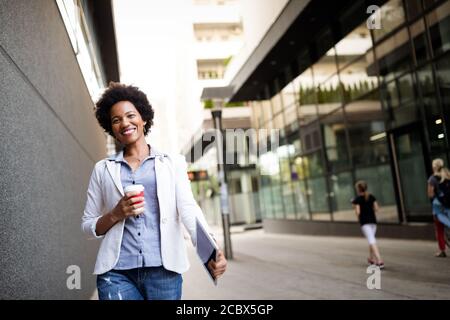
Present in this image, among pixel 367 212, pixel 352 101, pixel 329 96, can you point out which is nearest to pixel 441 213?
pixel 367 212

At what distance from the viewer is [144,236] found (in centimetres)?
190

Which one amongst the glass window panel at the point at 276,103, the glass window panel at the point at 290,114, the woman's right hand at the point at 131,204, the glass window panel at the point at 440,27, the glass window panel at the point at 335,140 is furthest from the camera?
the glass window panel at the point at 276,103

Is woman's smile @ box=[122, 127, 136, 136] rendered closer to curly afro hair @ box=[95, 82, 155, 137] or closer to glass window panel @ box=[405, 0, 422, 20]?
curly afro hair @ box=[95, 82, 155, 137]

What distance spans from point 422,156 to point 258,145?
1120cm

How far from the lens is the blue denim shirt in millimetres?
1892

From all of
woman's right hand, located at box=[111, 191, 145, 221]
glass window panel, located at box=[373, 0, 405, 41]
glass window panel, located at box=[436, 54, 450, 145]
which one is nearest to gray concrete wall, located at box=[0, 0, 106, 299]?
woman's right hand, located at box=[111, 191, 145, 221]

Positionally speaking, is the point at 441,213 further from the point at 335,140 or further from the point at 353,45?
the point at 335,140

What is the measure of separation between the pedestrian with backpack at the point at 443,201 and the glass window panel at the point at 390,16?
5114 millimetres

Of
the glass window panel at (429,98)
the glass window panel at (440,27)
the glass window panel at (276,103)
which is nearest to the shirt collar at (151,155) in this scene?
the glass window panel at (440,27)

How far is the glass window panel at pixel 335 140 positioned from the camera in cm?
1352

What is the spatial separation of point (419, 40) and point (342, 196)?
19.3 feet

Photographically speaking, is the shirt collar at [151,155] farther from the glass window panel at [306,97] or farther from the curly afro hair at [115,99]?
the glass window panel at [306,97]

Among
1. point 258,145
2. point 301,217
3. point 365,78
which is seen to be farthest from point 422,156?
point 258,145

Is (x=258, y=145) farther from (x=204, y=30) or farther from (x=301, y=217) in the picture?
(x=204, y=30)
